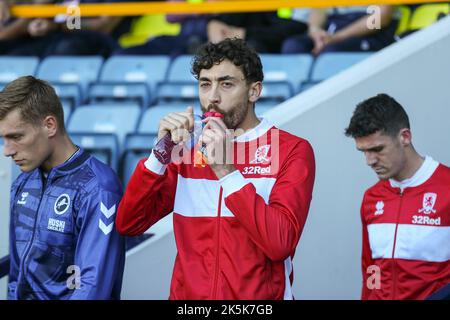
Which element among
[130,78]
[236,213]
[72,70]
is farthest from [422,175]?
[72,70]

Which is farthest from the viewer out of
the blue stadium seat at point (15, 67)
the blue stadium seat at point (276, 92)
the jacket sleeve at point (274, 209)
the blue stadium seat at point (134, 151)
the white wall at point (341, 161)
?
the blue stadium seat at point (15, 67)

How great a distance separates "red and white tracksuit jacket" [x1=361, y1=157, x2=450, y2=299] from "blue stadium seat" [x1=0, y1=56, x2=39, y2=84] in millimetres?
3573

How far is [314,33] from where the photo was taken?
247 inches

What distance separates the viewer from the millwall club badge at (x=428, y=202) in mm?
3775

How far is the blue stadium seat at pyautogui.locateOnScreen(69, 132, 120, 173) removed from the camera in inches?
218

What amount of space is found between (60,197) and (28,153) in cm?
20

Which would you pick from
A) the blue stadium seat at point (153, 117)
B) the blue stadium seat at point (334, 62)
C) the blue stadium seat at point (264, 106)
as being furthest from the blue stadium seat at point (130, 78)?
the blue stadium seat at point (334, 62)

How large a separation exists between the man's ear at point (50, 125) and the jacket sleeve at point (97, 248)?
27 cm

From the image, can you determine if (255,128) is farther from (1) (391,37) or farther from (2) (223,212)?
(1) (391,37)

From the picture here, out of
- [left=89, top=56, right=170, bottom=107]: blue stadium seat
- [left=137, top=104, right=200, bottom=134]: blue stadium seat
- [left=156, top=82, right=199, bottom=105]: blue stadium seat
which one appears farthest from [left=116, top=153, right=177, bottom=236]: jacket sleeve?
[left=89, top=56, right=170, bottom=107]: blue stadium seat

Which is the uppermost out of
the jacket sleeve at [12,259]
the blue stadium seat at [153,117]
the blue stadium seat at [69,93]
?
the blue stadium seat at [69,93]

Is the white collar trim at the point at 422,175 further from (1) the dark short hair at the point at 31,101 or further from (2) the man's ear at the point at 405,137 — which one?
(1) the dark short hair at the point at 31,101

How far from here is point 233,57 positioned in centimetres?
319
